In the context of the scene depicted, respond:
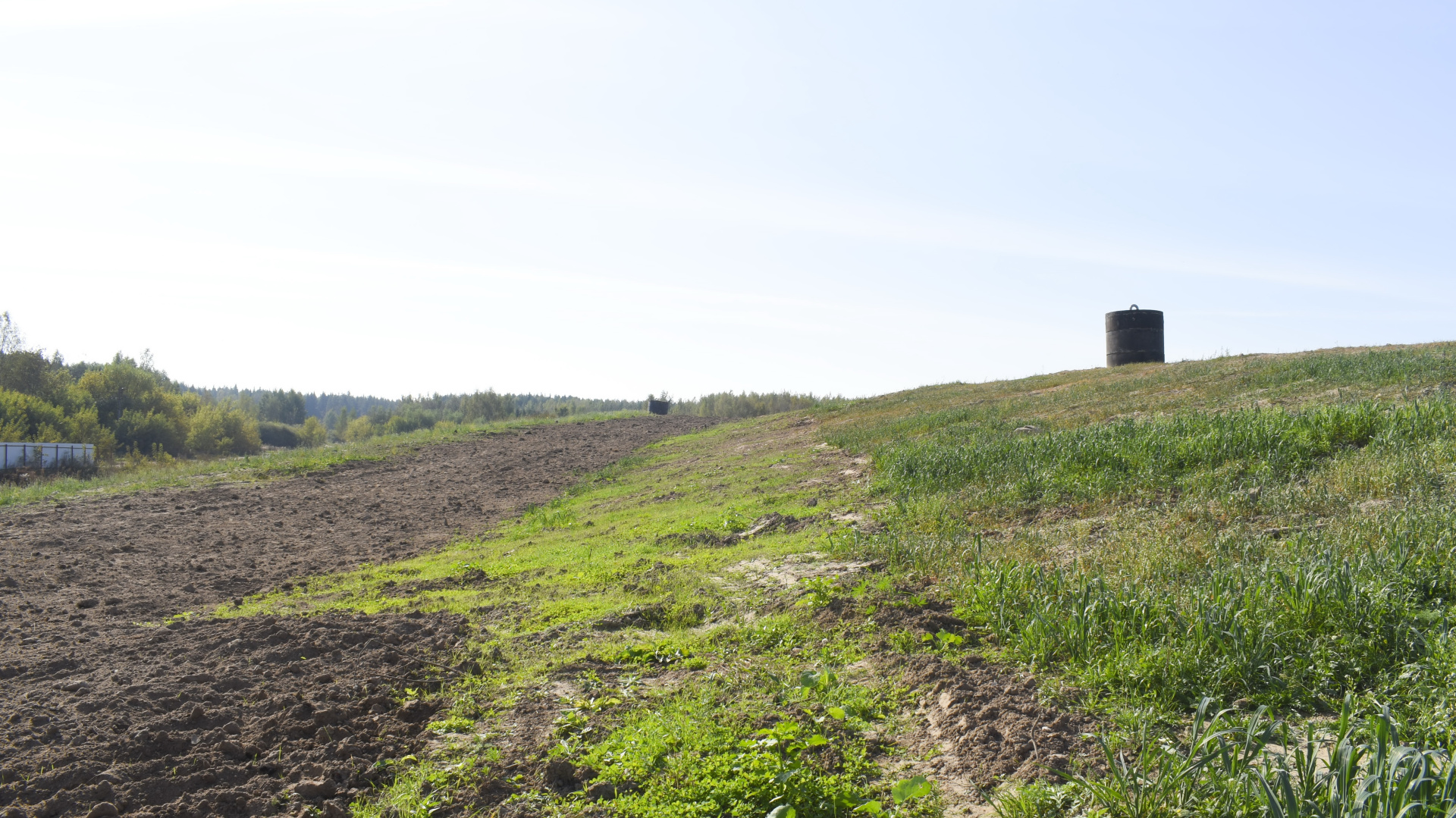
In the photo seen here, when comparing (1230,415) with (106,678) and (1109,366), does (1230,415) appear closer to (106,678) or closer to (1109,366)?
(106,678)

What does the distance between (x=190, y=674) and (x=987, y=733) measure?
16.1ft

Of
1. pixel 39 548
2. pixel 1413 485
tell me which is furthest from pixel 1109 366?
pixel 39 548

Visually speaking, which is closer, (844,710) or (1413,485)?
(844,710)

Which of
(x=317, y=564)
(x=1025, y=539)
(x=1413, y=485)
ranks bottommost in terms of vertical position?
(x=317, y=564)

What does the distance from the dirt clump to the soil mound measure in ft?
8.89

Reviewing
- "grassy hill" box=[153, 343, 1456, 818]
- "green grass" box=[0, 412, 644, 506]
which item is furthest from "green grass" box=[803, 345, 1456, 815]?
"green grass" box=[0, 412, 644, 506]

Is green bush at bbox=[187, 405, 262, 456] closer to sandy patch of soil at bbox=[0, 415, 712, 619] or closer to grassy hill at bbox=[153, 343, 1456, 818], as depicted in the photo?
sandy patch of soil at bbox=[0, 415, 712, 619]

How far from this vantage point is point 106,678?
493 centimetres

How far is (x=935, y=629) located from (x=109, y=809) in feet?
14.4

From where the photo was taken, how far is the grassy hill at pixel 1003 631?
3166 millimetres

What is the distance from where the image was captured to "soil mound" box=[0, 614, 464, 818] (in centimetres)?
360

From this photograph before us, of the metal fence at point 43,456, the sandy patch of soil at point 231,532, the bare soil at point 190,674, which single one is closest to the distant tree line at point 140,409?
the metal fence at point 43,456

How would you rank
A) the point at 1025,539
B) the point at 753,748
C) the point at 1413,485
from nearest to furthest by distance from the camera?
the point at 753,748, the point at 1413,485, the point at 1025,539

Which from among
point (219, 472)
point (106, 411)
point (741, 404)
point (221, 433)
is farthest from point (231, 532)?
point (221, 433)
